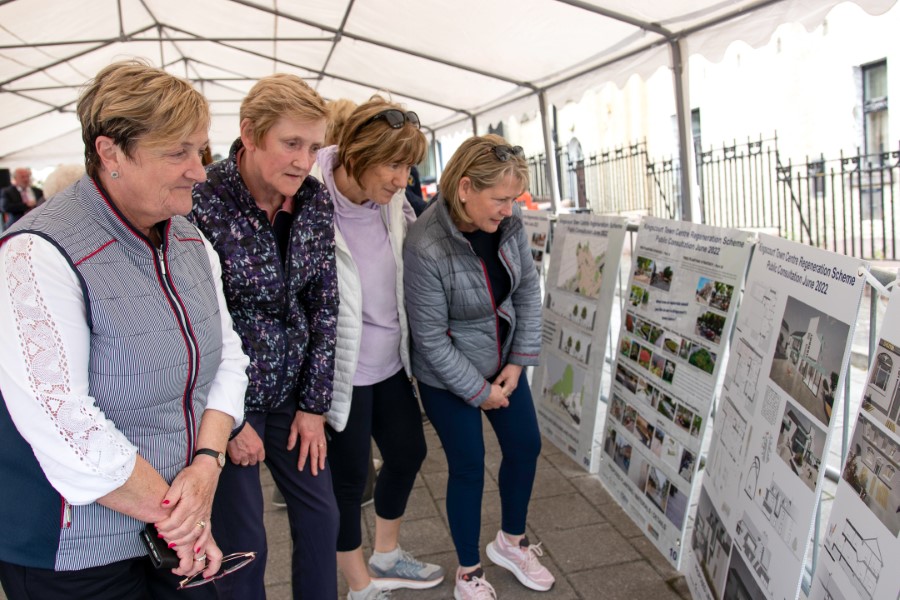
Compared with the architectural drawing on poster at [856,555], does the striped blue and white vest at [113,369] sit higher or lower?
higher

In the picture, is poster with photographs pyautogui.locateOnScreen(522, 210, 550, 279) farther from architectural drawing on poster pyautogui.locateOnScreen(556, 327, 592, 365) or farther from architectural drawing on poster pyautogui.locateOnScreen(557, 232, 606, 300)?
architectural drawing on poster pyautogui.locateOnScreen(556, 327, 592, 365)

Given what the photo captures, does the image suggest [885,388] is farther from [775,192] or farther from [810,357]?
[775,192]

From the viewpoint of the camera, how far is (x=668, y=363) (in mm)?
2891

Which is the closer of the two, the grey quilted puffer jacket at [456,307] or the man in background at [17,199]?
the grey quilted puffer jacket at [456,307]

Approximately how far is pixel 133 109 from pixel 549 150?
5154 millimetres

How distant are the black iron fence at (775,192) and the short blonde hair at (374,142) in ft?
20.8

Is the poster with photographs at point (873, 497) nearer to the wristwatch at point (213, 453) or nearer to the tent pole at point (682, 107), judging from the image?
the wristwatch at point (213, 453)

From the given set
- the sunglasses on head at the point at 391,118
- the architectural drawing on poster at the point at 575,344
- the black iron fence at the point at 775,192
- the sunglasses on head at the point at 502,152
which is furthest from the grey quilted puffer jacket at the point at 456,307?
the black iron fence at the point at 775,192

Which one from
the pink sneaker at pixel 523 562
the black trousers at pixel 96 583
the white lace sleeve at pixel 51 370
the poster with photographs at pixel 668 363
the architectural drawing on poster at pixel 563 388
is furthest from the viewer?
the architectural drawing on poster at pixel 563 388

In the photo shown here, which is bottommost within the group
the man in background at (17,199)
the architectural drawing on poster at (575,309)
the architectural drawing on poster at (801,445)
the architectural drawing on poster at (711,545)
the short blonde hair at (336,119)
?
the architectural drawing on poster at (711,545)

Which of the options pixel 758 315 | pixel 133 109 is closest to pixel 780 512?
pixel 758 315

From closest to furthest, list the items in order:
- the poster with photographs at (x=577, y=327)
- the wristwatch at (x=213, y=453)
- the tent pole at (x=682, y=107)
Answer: the wristwatch at (x=213, y=453), the poster with photographs at (x=577, y=327), the tent pole at (x=682, y=107)

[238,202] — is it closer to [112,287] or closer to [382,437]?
[112,287]

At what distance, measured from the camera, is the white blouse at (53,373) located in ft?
4.04
